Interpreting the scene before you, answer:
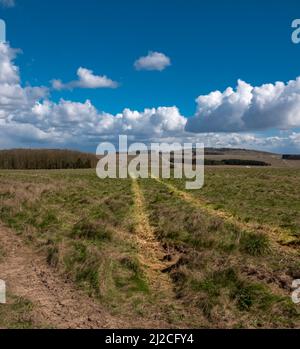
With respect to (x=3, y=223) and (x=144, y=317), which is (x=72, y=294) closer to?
(x=144, y=317)

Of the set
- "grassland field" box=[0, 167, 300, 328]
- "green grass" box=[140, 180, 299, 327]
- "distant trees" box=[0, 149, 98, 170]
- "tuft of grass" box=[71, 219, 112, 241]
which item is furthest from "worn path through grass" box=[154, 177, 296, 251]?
"distant trees" box=[0, 149, 98, 170]

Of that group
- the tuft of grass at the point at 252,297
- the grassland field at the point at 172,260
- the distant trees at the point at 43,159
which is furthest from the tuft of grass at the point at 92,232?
the distant trees at the point at 43,159

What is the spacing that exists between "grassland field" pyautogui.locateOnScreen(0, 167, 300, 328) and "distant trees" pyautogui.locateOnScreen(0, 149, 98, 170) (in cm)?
10447

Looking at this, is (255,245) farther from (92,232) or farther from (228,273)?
(92,232)

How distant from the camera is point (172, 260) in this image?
11.4 meters

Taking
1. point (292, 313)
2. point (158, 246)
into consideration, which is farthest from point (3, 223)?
point (292, 313)

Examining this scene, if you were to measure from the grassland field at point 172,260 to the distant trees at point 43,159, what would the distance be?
10447cm

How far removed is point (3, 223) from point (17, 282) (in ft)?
23.5

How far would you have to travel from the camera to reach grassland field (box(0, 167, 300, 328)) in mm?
7734

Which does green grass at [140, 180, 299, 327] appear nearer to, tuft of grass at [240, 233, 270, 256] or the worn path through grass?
tuft of grass at [240, 233, 270, 256]

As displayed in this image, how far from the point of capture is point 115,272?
9.88 metres

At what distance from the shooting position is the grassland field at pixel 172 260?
25.4 ft

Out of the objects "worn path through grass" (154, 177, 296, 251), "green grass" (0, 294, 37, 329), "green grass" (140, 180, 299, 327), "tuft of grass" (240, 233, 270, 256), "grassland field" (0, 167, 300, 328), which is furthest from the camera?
"worn path through grass" (154, 177, 296, 251)

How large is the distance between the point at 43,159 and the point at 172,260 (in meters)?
117
